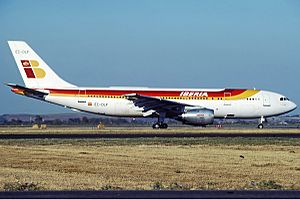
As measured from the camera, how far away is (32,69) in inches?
2235

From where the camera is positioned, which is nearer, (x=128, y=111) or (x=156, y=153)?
(x=156, y=153)

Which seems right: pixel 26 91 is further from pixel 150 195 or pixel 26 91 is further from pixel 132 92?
pixel 150 195

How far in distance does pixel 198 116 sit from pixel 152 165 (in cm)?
2993

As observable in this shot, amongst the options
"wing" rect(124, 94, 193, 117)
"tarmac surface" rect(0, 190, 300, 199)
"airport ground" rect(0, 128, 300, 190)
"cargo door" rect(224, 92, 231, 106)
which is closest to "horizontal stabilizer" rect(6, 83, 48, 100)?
"wing" rect(124, 94, 193, 117)

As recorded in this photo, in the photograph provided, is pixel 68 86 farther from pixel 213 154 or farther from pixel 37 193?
pixel 37 193

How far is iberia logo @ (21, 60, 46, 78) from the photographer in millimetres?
56562

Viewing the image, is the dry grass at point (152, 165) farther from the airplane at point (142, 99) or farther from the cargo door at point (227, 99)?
the cargo door at point (227, 99)

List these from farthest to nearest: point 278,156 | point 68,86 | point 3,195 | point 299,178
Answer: point 68,86 < point 278,156 < point 299,178 < point 3,195

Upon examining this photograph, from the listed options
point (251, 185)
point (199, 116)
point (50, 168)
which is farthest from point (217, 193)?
point (199, 116)

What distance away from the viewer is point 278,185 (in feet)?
57.0

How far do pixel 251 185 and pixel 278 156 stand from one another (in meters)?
9.83

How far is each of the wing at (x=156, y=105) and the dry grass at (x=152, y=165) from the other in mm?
18987

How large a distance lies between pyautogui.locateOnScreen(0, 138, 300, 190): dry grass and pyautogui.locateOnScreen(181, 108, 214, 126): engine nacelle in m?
18.2

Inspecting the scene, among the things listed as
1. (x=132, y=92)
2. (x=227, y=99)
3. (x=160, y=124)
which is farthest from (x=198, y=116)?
(x=132, y=92)
